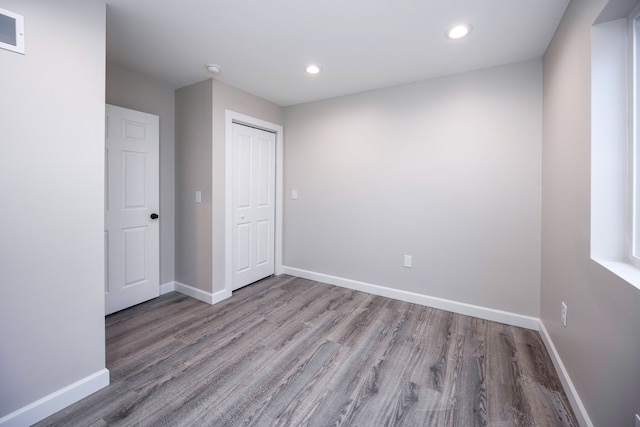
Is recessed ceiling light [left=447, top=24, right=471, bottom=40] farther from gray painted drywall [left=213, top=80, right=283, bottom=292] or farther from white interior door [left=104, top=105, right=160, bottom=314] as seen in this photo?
white interior door [left=104, top=105, right=160, bottom=314]

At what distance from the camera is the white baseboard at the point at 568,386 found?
52.4 inches

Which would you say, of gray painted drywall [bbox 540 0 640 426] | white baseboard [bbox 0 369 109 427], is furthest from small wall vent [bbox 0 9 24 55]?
gray painted drywall [bbox 540 0 640 426]

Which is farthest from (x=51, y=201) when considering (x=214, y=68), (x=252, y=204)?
(x=252, y=204)

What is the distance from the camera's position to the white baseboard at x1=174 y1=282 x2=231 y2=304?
2.83 m

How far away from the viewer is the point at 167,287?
122 inches

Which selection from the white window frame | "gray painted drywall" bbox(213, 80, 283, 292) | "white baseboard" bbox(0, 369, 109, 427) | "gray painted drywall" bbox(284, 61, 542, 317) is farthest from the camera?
"gray painted drywall" bbox(213, 80, 283, 292)

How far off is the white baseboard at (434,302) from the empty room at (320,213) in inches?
0.7

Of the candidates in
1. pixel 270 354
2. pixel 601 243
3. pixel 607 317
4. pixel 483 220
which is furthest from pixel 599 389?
pixel 270 354

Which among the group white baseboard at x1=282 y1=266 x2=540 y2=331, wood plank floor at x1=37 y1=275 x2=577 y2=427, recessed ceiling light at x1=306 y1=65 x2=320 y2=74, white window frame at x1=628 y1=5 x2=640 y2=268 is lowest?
wood plank floor at x1=37 y1=275 x2=577 y2=427

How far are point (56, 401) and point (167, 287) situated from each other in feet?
5.53

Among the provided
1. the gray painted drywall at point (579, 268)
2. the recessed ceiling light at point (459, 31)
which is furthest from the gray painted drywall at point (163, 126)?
the gray painted drywall at point (579, 268)

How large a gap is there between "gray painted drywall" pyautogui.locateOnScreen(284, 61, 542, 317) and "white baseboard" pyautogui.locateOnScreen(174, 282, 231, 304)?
1137 mm

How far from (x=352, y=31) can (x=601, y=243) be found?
1.94 meters

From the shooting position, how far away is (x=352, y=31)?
6.33 feet
